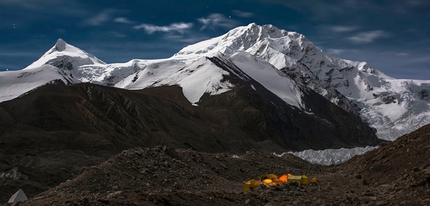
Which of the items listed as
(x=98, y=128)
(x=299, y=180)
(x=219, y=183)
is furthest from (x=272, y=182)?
(x=98, y=128)

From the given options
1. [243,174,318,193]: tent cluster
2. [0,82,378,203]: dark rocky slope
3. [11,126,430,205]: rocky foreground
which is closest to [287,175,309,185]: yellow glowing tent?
[243,174,318,193]: tent cluster

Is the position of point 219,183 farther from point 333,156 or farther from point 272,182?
point 333,156

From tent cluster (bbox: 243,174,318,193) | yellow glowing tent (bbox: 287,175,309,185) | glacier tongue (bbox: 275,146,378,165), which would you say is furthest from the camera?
glacier tongue (bbox: 275,146,378,165)

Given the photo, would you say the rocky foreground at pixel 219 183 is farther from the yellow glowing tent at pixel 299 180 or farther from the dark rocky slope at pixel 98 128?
the dark rocky slope at pixel 98 128

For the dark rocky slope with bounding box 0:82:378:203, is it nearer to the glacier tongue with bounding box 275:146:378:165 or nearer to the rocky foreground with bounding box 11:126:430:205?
the rocky foreground with bounding box 11:126:430:205

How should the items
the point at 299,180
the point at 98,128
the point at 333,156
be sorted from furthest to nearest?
1. the point at 98,128
2. the point at 333,156
3. the point at 299,180

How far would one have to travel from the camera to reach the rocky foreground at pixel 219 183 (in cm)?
1795

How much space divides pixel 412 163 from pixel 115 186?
529 inches

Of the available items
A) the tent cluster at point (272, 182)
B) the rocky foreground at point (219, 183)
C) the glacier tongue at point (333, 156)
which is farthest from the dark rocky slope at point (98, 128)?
the tent cluster at point (272, 182)

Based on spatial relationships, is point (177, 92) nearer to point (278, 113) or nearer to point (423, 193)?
point (278, 113)

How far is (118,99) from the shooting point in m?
131

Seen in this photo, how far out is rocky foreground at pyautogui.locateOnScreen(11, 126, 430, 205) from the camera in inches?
707

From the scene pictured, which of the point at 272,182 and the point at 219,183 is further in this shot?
the point at 219,183

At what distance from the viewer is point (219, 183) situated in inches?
1093
